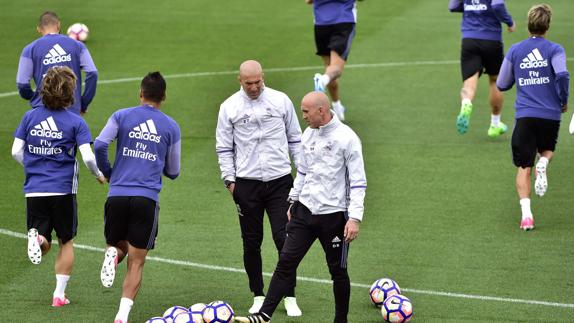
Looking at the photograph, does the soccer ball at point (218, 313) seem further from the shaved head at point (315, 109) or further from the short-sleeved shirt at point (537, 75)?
the short-sleeved shirt at point (537, 75)

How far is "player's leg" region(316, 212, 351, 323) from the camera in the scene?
10508 millimetres

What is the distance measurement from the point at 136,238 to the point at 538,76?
228 inches

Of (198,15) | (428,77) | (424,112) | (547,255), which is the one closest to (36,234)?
(547,255)

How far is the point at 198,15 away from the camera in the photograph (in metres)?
27.8

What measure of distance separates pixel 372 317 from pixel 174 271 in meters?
2.57

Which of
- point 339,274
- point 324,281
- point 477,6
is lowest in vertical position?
point 324,281

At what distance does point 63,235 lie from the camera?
11477 mm

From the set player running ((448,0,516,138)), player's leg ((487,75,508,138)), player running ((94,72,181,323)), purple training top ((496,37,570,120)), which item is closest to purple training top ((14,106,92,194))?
player running ((94,72,181,323))

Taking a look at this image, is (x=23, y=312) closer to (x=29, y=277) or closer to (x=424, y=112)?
(x=29, y=277)

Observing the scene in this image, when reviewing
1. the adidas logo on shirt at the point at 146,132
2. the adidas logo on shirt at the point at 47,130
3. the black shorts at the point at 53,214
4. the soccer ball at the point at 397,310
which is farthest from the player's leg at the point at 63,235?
the soccer ball at the point at 397,310

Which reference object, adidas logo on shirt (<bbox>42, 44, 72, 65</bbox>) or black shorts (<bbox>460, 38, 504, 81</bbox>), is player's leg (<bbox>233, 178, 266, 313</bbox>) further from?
black shorts (<bbox>460, 38, 504, 81</bbox>)

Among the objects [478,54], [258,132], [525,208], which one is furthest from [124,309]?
[478,54]

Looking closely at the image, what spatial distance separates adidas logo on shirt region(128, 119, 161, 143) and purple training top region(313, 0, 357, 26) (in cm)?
836

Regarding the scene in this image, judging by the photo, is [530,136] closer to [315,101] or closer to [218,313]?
[315,101]
